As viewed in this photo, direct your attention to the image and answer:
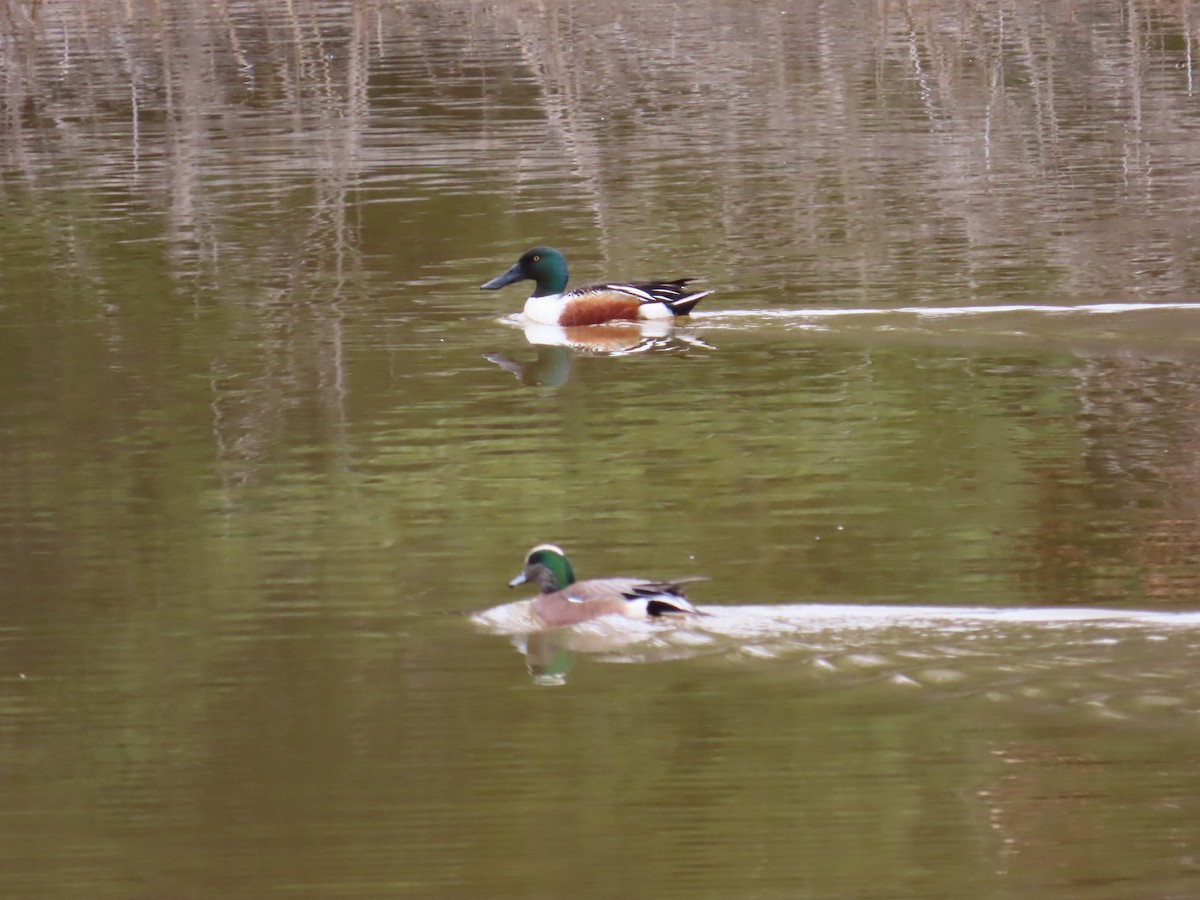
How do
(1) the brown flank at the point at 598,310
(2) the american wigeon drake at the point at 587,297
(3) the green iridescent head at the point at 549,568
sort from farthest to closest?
(1) the brown flank at the point at 598,310, (2) the american wigeon drake at the point at 587,297, (3) the green iridescent head at the point at 549,568

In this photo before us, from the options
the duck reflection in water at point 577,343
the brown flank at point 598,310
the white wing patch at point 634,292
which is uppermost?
the white wing patch at point 634,292

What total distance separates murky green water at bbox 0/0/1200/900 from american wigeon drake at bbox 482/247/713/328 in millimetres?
197

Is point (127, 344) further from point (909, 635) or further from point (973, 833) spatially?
point (973, 833)

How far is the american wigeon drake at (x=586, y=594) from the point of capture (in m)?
7.83

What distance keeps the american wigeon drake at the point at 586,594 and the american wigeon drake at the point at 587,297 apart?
605cm

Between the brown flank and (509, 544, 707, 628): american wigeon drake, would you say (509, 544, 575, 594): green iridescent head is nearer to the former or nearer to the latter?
(509, 544, 707, 628): american wigeon drake

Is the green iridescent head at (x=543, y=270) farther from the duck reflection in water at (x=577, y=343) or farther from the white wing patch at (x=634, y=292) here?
the white wing patch at (x=634, y=292)

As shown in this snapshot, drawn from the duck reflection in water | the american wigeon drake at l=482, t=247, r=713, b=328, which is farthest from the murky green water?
the american wigeon drake at l=482, t=247, r=713, b=328

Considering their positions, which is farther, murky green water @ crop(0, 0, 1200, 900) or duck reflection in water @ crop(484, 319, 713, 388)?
duck reflection in water @ crop(484, 319, 713, 388)

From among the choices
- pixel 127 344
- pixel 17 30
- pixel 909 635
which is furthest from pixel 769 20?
pixel 909 635

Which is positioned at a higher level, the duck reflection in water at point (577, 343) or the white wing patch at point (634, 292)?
the white wing patch at point (634, 292)

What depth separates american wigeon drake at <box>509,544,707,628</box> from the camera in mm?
7832

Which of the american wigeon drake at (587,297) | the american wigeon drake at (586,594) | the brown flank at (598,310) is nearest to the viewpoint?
the american wigeon drake at (586,594)

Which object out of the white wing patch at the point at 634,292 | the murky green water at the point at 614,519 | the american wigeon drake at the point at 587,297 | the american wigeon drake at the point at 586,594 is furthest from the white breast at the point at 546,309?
the american wigeon drake at the point at 586,594
